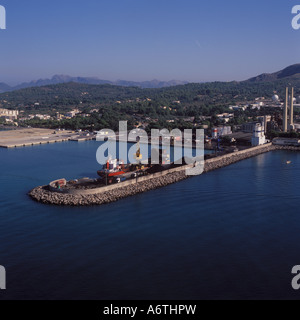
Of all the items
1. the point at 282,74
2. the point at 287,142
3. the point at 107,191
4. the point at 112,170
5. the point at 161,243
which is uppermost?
the point at 282,74

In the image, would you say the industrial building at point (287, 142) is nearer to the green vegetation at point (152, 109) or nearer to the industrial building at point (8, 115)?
the green vegetation at point (152, 109)

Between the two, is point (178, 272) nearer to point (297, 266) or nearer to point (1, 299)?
point (297, 266)

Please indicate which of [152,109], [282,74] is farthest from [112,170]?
[282,74]

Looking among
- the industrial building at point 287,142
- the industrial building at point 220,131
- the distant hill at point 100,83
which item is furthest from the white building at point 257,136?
the distant hill at point 100,83

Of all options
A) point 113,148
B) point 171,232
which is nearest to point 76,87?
point 113,148
